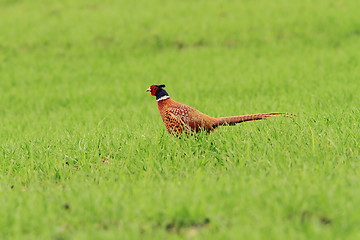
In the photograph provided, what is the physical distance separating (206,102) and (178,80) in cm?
322

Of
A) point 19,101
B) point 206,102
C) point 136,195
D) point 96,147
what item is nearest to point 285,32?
point 206,102

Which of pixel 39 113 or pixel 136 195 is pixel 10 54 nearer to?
pixel 39 113

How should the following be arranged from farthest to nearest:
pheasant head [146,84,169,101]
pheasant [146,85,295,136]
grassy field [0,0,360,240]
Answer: pheasant head [146,84,169,101]
pheasant [146,85,295,136]
grassy field [0,0,360,240]

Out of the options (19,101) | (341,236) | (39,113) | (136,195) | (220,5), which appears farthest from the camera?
(220,5)

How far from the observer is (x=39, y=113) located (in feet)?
37.6

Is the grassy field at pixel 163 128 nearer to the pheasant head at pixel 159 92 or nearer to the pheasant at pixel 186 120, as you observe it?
the pheasant at pixel 186 120

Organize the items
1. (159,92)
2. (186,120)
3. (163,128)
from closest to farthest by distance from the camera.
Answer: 1. (186,120)
2. (159,92)
3. (163,128)

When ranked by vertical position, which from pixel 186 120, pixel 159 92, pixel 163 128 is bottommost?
pixel 163 128

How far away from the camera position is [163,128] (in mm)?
6992

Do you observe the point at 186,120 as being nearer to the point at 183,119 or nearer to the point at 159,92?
the point at 183,119

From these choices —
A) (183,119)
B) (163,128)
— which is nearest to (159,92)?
(183,119)

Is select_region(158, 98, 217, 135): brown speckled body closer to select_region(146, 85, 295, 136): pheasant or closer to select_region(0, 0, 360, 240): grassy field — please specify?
select_region(146, 85, 295, 136): pheasant

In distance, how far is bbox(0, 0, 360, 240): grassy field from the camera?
12.4 feet

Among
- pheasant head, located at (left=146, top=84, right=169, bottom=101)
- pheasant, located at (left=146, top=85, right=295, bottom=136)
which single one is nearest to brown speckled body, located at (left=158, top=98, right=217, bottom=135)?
pheasant, located at (left=146, top=85, right=295, bottom=136)
